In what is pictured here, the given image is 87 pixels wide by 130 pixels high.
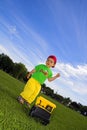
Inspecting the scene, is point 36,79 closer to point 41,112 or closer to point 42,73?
point 42,73

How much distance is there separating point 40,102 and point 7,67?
109303mm

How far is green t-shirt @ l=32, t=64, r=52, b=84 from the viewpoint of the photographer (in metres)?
9.76

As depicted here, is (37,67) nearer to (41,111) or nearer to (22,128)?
(41,111)

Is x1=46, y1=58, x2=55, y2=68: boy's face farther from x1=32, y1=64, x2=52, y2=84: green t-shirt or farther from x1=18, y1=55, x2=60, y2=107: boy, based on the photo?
x1=32, y1=64, x2=52, y2=84: green t-shirt

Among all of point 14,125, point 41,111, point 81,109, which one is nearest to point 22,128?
point 14,125

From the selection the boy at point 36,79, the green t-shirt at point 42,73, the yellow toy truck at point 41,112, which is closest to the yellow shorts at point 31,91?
the boy at point 36,79

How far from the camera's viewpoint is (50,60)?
978cm

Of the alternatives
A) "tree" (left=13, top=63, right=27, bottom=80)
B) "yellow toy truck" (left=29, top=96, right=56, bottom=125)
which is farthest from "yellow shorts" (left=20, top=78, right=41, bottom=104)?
"tree" (left=13, top=63, right=27, bottom=80)

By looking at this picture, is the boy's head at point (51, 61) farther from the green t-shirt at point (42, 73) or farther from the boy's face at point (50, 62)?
the green t-shirt at point (42, 73)

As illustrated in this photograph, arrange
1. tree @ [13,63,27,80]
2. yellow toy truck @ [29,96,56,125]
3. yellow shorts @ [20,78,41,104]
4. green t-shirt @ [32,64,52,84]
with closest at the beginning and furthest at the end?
yellow toy truck @ [29,96,56,125] < yellow shorts @ [20,78,41,104] < green t-shirt @ [32,64,52,84] < tree @ [13,63,27,80]

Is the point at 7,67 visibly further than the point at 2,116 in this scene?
Yes

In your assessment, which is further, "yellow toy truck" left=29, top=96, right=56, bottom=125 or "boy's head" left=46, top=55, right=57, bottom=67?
"boy's head" left=46, top=55, right=57, bottom=67

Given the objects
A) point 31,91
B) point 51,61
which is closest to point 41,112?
point 31,91

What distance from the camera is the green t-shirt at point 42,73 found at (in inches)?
384
